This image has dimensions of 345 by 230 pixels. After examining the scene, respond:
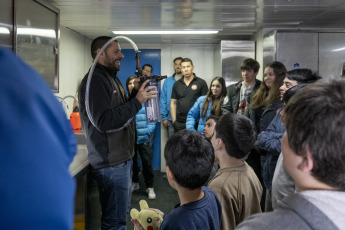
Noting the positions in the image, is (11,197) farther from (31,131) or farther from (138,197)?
(138,197)

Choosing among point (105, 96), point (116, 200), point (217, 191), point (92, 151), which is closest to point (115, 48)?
point (105, 96)

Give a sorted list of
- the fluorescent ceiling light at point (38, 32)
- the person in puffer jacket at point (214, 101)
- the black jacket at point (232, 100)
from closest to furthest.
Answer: the fluorescent ceiling light at point (38, 32) < the black jacket at point (232, 100) < the person in puffer jacket at point (214, 101)

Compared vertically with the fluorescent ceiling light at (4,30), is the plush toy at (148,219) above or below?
below

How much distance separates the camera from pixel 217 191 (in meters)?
1.56

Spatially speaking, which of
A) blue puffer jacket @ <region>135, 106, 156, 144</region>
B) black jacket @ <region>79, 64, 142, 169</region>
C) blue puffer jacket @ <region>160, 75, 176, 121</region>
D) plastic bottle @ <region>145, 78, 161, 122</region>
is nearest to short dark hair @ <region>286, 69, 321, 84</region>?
plastic bottle @ <region>145, 78, 161, 122</region>

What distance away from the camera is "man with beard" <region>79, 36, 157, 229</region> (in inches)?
83.3

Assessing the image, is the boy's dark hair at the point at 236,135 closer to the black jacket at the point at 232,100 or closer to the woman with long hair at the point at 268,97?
the woman with long hair at the point at 268,97

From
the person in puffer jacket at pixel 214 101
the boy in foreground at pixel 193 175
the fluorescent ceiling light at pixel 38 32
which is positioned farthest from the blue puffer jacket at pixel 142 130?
the boy in foreground at pixel 193 175

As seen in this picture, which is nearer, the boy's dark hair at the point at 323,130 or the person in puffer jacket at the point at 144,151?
the boy's dark hair at the point at 323,130

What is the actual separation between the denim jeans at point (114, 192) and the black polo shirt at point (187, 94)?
303 centimetres

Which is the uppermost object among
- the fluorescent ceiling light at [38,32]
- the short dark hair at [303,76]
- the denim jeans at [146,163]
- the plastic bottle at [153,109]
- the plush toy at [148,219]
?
the fluorescent ceiling light at [38,32]

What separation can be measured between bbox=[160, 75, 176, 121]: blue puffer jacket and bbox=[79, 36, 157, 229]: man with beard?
3.35 metres

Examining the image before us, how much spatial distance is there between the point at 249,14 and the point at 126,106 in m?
2.41

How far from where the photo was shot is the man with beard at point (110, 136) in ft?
6.94
